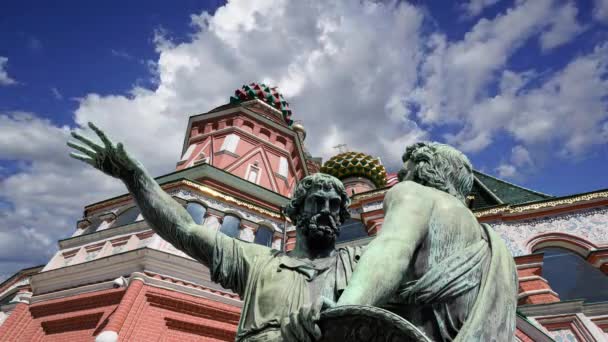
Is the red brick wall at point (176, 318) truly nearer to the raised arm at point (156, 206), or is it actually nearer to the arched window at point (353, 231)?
the arched window at point (353, 231)

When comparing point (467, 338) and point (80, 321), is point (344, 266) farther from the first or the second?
point (80, 321)

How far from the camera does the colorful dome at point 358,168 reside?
68.3 ft

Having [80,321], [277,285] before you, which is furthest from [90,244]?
[277,285]

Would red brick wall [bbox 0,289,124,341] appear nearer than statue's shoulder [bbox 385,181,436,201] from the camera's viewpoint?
No

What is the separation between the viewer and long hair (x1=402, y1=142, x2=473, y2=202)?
2.02 m

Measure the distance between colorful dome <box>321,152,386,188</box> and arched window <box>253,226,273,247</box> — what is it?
8951mm

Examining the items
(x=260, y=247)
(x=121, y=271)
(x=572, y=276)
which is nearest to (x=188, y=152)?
(x=121, y=271)

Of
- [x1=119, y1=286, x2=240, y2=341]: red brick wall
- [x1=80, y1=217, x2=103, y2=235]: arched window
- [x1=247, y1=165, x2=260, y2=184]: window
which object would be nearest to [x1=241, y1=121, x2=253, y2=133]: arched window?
[x1=247, y1=165, x2=260, y2=184]: window

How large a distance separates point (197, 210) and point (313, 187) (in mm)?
9601

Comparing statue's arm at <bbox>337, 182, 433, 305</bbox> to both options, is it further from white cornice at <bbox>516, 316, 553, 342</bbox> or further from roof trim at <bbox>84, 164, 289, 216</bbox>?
roof trim at <bbox>84, 164, 289, 216</bbox>

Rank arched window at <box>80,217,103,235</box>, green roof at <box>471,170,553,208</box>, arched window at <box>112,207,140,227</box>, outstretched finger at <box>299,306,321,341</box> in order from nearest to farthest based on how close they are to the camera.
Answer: outstretched finger at <box>299,306,321,341</box>
arched window at <box>112,207,140,227</box>
arched window at <box>80,217,103,235</box>
green roof at <box>471,170,553,208</box>

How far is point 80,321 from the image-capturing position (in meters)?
9.13

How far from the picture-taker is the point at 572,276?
32.0 feet

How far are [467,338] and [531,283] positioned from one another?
9078 millimetres
